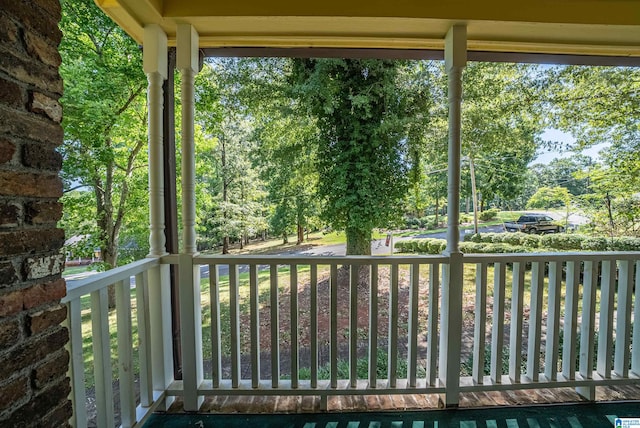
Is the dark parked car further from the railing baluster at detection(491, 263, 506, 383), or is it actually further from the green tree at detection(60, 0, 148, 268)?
the green tree at detection(60, 0, 148, 268)

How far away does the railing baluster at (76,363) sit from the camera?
1.07m

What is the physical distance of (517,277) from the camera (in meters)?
1.72

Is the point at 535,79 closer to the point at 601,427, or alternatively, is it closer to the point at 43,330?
the point at 601,427

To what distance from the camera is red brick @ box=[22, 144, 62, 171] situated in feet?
2.51

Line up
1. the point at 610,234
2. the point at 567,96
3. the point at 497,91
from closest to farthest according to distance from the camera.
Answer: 1. the point at 567,96
2. the point at 497,91
3. the point at 610,234

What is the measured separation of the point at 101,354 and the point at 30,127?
3.25 feet

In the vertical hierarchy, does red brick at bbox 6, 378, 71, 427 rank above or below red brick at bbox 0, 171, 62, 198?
below

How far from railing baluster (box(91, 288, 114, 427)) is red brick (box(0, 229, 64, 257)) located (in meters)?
0.46

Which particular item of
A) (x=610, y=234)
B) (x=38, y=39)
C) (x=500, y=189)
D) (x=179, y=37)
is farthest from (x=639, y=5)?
(x=610, y=234)

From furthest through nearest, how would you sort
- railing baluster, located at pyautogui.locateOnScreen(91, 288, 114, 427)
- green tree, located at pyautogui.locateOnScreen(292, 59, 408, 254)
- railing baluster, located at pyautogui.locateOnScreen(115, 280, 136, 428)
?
green tree, located at pyautogui.locateOnScreen(292, 59, 408, 254) < railing baluster, located at pyautogui.locateOnScreen(115, 280, 136, 428) < railing baluster, located at pyautogui.locateOnScreen(91, 288, 114, 427)

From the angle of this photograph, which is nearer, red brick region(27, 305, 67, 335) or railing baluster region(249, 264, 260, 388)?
red brick region(27, 305, 67, 335)

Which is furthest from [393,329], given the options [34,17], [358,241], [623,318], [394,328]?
[358,241]

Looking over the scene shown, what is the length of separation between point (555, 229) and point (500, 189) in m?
1.12

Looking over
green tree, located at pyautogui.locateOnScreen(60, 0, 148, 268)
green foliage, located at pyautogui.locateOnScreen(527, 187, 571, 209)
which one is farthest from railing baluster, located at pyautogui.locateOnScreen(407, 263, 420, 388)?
green tree, located at pyautogui.locateOnScreen(60, 0, 148, 268)
